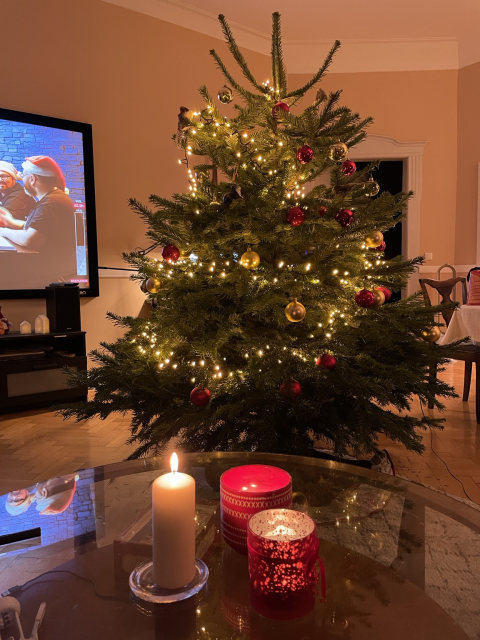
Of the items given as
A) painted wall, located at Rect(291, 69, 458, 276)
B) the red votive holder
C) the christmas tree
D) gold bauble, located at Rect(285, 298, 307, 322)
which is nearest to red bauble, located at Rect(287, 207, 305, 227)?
the christmas tree

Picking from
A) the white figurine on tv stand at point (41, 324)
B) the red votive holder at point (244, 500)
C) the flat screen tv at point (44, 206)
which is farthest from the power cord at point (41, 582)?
the flat screen tv at point (44, 206)

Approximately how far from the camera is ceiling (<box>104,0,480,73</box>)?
4832 millimetres

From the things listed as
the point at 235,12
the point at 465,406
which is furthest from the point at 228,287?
the point at 235,12

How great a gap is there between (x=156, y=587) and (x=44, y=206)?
12.2ft

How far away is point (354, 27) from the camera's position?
5.41 m

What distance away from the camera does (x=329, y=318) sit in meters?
1.71

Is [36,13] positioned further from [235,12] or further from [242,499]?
[242,499]

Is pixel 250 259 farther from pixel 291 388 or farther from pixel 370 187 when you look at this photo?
pixel 370 187

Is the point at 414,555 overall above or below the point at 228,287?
below

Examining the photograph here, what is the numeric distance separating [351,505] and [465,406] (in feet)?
9.32

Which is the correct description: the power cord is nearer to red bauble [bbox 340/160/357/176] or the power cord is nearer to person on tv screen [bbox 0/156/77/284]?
red bauble [bbox 340/160/357/176]

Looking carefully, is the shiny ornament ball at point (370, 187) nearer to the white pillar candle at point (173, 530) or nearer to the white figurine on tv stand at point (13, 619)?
the white pillar candle at point (173, 530)

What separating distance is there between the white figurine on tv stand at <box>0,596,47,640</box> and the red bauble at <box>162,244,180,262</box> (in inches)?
45.8

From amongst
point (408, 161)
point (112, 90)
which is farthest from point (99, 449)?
point (408, 161)
